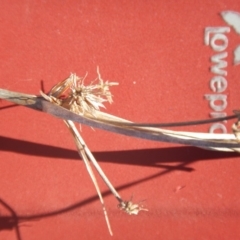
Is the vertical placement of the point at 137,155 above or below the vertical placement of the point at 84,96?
below

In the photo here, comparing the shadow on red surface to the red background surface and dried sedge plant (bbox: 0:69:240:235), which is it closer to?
the red background surface

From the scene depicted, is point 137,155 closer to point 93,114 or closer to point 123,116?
point 123,116

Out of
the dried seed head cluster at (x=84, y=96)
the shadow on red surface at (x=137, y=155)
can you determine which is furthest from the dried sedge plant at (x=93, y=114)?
the shadow on red surface at (x=137, y=155)

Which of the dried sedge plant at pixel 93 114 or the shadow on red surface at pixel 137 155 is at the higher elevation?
the dried sedge plant at pixel 93 114

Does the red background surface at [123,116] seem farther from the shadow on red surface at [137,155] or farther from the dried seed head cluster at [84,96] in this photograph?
the dried seed head cluster at [84,96]

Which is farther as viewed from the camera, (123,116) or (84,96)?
(123,116)

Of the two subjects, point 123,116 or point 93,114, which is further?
point 123,116

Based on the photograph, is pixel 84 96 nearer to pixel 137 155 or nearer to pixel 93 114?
pixel 93 114

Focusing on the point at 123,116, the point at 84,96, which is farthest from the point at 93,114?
the point at 123,116
